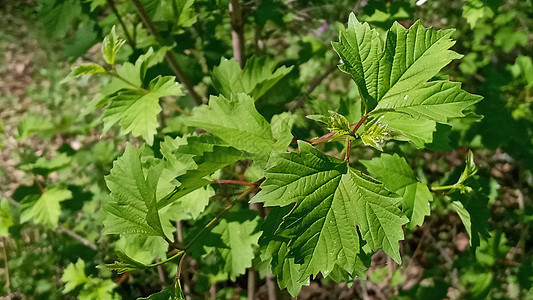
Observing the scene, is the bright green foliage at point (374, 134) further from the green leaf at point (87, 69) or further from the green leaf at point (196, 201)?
the green leaf at point (87, 69)

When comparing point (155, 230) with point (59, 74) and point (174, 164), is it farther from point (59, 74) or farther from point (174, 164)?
point (59, 74)

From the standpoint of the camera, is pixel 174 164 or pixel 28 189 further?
pixel 28 189

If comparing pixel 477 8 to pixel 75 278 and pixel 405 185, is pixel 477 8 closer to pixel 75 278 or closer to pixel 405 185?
pixel 405 185

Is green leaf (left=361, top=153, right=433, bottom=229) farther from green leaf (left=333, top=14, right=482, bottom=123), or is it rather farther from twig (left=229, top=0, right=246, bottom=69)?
twig (left=229, top=0, right=246, bottom=69)

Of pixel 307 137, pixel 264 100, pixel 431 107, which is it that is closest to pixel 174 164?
pixel 307 137

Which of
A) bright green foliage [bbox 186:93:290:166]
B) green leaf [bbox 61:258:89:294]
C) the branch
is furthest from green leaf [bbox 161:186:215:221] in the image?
green leaf [bbox 61:258:89:294]
